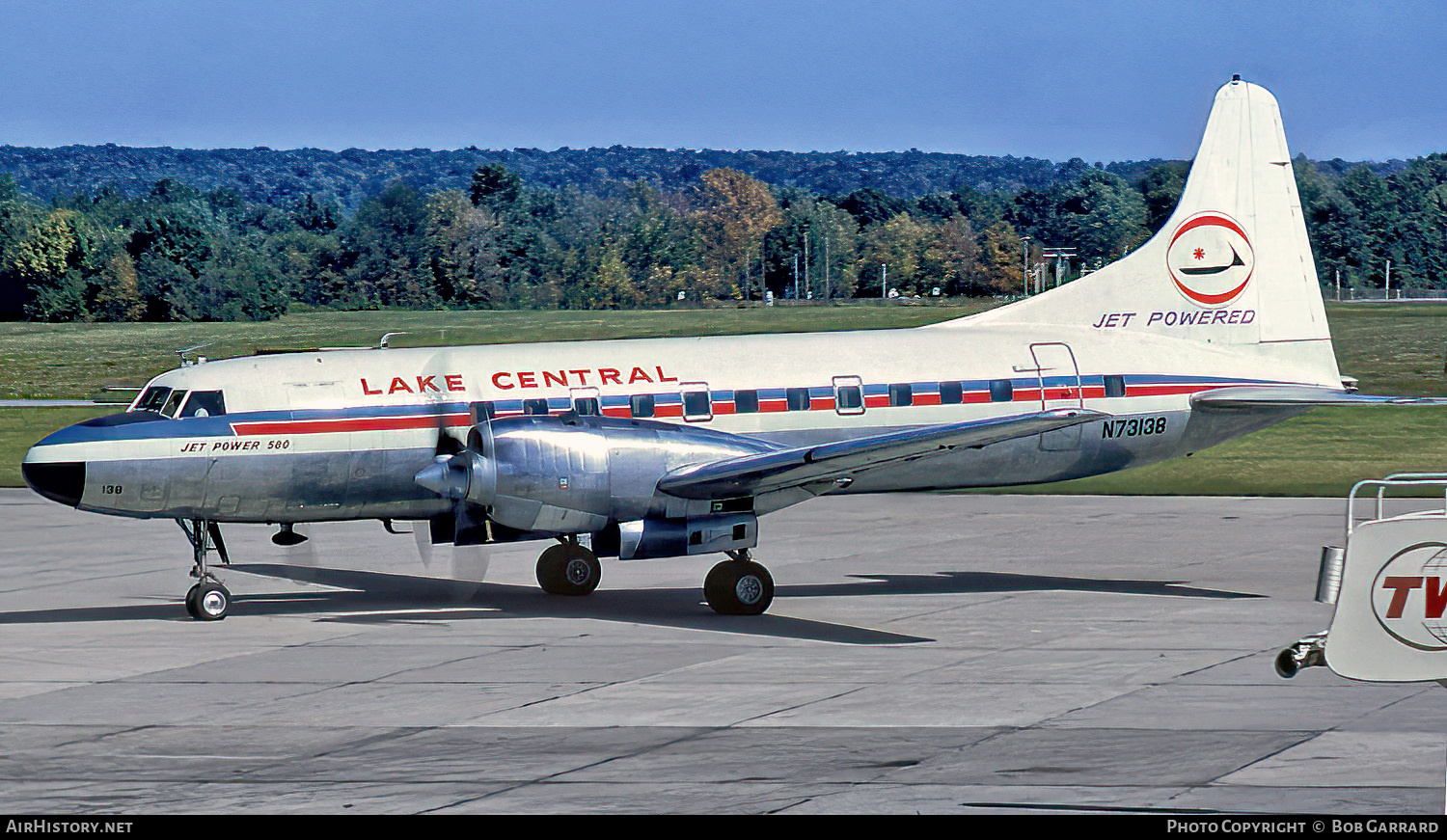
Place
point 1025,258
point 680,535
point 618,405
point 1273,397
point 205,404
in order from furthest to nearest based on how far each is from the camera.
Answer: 1. point 1025,258
2. point 1273,397
3. point 618,405
4. point 205,404
5. point 680,535

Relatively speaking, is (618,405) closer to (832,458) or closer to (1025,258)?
(832,458)

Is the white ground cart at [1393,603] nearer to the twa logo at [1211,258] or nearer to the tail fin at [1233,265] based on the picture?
the tail fin at [1233,265]

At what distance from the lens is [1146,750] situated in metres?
14.1

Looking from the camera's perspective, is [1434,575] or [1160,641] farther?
[1160,641]

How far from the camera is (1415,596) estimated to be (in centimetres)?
939

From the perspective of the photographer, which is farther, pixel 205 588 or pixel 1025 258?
pixel 1025 258

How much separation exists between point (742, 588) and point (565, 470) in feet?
10.1

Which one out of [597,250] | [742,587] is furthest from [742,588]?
[597,250]

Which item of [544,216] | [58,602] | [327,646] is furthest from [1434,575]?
[544,216]

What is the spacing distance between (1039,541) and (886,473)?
7051mm

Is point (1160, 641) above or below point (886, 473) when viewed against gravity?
below

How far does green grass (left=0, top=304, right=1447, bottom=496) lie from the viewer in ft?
146

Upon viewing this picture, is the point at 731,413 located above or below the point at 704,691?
above

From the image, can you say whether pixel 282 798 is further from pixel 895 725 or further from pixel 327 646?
pixel 327 646
